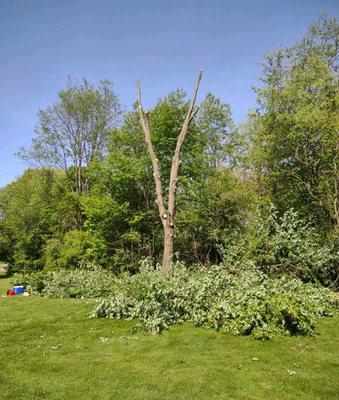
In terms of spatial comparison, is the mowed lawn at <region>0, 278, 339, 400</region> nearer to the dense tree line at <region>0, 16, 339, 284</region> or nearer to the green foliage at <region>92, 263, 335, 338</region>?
the green foliage at <region>92, 263, 335, 338</region>

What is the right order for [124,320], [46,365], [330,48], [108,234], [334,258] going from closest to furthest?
[46,365] → [124,320] → [334,258] → [330,48] → [108,234]

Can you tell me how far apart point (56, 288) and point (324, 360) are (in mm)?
12954

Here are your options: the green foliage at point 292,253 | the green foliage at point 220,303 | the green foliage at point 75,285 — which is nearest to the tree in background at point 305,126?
the green foliage at point 292,253

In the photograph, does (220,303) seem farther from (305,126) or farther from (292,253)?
(305,126)

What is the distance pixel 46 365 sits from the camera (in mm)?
7598

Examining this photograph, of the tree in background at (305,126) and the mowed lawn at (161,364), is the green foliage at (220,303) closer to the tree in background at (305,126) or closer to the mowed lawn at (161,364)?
the mowed lawn at (161,364)

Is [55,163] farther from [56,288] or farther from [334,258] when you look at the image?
[334,258]

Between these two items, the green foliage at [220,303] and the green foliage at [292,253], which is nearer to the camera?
the green foliage at [220,303]

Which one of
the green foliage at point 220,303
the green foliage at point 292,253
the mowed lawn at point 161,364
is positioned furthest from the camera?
the green foliage at point 292,253

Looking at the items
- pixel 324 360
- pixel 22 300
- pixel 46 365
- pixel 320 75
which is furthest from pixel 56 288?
pixel 320 75

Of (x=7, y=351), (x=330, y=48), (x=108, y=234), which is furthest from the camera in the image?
(x=108, y=234)

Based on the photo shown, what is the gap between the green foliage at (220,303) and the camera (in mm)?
9430

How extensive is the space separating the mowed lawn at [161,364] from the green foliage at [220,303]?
39 cm

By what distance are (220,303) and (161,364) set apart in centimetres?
308
